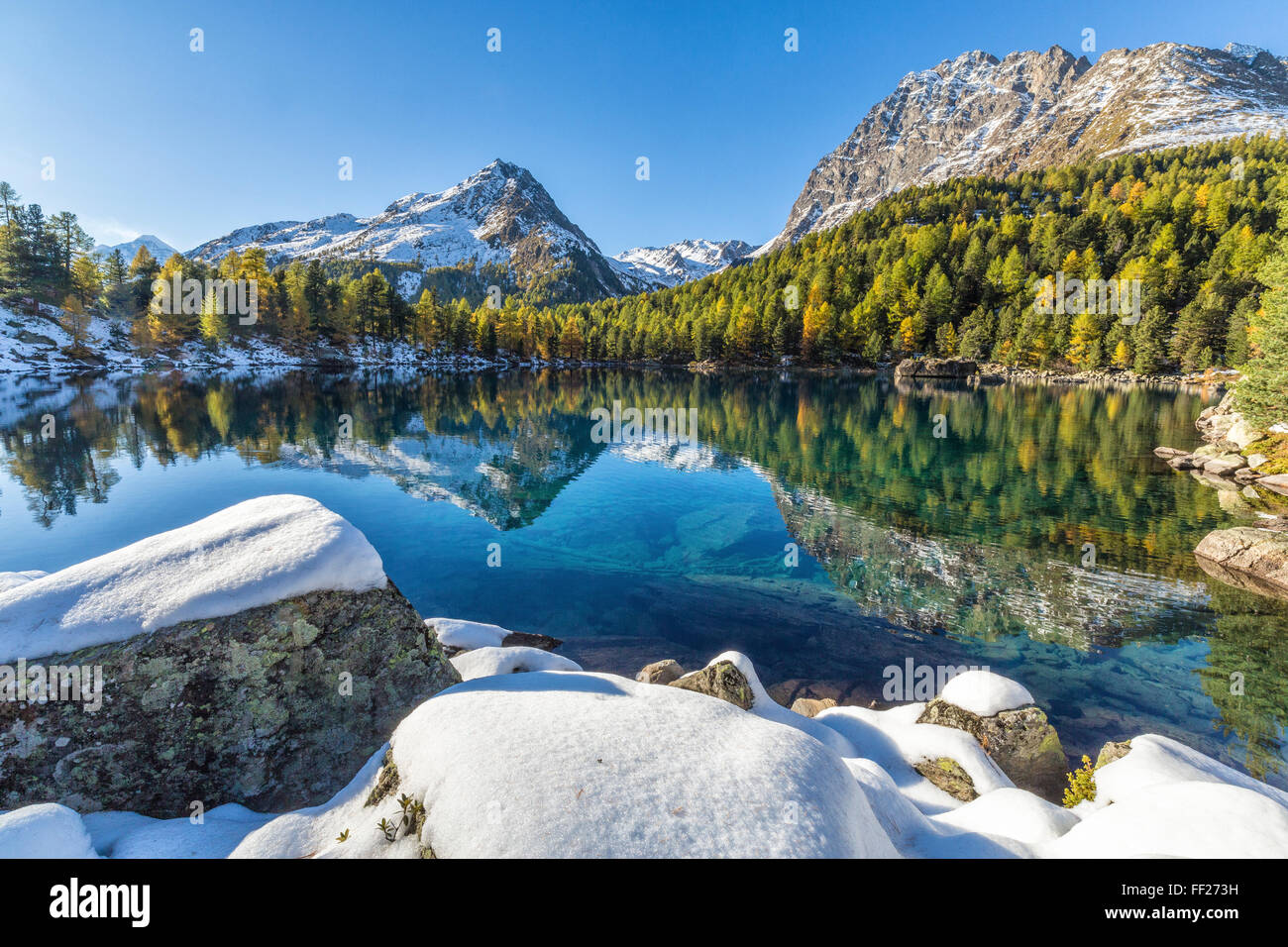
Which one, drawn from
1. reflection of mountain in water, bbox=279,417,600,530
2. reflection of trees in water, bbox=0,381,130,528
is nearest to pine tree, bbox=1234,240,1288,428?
reflection of mountain in water, bbox=279,417,600,530

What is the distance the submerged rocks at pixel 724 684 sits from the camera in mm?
8219

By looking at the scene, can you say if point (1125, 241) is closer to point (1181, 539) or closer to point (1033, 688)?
point (1181, 539)

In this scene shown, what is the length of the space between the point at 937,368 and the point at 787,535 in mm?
109047

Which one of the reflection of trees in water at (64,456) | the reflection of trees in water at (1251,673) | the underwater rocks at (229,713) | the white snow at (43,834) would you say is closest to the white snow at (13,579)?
the underwater rocks at (229,713)

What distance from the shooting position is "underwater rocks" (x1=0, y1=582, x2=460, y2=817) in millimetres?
4883

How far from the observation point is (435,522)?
21.4 m

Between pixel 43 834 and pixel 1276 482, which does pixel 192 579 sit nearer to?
pixel 43 834

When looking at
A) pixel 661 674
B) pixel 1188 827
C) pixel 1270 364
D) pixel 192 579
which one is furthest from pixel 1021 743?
pixel 1270 364

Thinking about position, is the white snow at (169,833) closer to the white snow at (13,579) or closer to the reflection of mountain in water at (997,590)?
the white snow at (13,579)

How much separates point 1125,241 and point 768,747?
563 feet

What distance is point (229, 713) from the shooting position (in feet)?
18.1

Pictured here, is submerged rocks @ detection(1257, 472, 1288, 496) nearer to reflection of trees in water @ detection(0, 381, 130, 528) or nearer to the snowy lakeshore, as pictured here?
the snowy lakeshore

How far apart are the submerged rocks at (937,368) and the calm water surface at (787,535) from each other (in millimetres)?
66261
